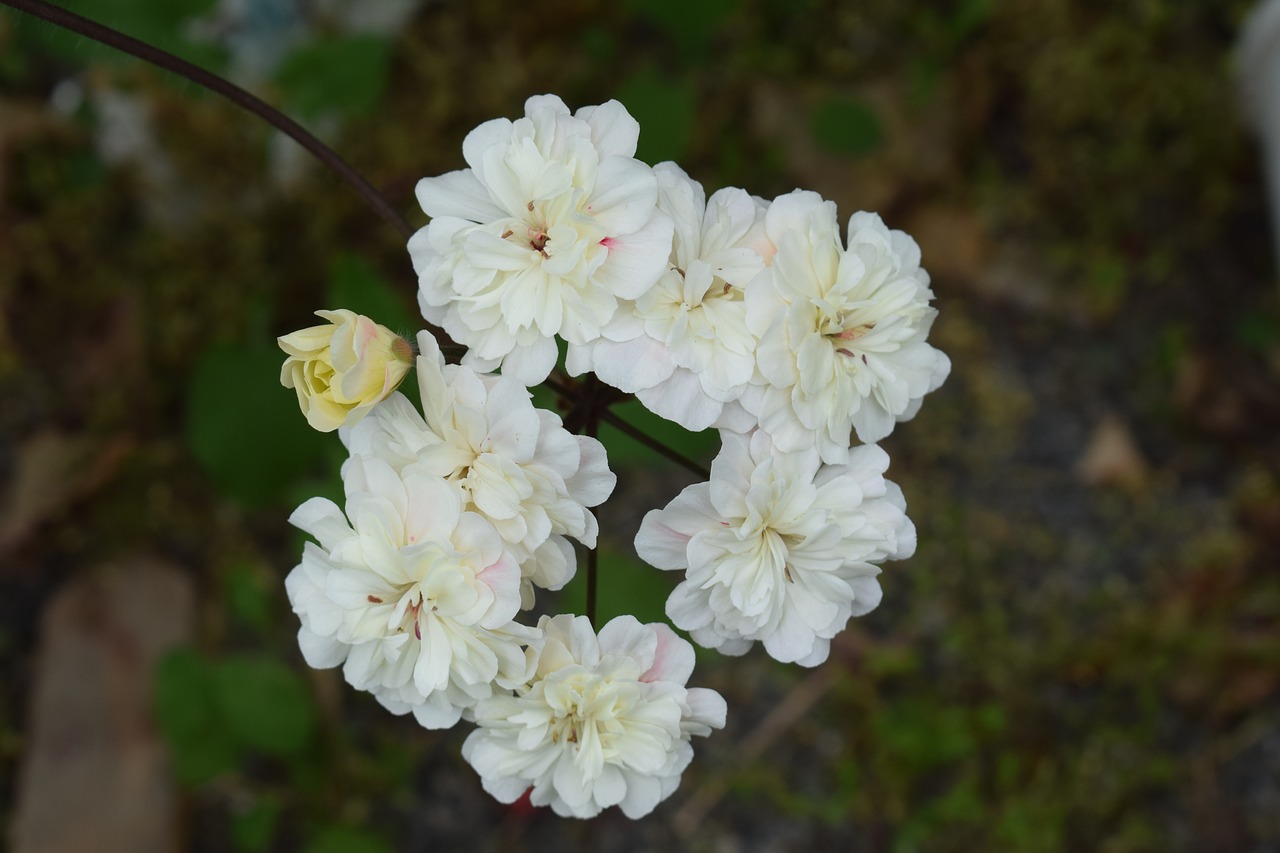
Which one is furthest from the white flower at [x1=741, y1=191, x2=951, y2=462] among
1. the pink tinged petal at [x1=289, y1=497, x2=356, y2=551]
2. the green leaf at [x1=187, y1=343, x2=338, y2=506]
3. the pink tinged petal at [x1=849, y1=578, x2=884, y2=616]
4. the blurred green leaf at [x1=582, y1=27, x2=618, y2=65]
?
the blurred green leaf at [x1=582, y1=27, x2=618, y2=65]

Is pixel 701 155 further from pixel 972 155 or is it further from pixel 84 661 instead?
pixel 84 661

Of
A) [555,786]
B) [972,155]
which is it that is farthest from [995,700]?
[555,786]

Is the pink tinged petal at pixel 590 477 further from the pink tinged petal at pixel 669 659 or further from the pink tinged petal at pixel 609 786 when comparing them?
the pink tinged petal at pixel 609 786

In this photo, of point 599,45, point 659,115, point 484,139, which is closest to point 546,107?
point 484,139

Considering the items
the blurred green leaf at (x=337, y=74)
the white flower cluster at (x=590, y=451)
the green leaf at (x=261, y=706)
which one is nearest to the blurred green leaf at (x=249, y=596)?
the green leaf at (x=261, y=706)

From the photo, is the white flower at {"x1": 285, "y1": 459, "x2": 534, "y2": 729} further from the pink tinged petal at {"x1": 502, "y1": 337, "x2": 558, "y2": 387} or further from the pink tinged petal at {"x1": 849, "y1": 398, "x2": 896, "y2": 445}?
the pink tinged petal at {"x1": 849, "y1": 398, "x2": 896, "y2": 445}

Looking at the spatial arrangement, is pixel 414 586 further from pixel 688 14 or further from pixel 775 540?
pixel 688 14
